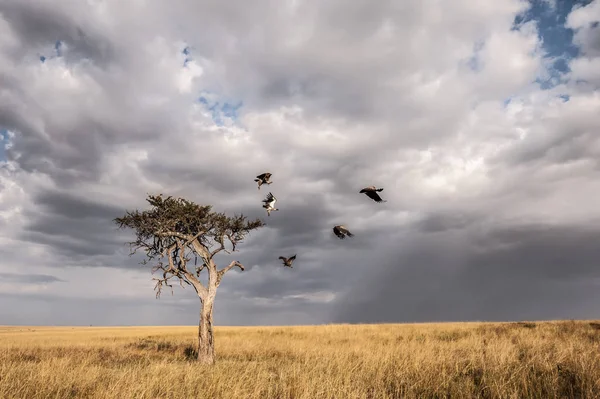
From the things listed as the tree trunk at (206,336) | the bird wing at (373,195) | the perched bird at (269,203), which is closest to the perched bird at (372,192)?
the bird wing at (373,195)

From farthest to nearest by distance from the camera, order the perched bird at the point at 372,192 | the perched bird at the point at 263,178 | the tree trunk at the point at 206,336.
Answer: the tree trunk at the point at 206,336 → the perched bird at the point at 263,178 → the perched bird at the point at 372,192

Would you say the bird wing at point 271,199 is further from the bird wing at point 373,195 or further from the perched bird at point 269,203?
the bird wing at point 373,195

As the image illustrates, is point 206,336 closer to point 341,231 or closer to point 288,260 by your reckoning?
point 288,260

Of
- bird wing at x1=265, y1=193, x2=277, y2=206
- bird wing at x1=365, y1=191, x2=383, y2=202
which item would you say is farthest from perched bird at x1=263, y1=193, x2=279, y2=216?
bird wing at x1=365, y1=191, x2=383, y2=202

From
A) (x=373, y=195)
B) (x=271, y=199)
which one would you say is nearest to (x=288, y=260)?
(x=271, y=199)

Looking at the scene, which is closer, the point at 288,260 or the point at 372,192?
the point at 372,192

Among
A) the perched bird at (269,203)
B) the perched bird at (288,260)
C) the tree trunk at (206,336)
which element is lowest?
the tree trunk at (206,336)

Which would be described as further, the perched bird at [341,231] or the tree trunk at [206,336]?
the tree trunk at [206,336]

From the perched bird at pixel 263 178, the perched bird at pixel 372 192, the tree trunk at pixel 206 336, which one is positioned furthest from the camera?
the tree trunk at pixel 206 336

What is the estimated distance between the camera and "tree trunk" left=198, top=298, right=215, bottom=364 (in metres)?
16.8

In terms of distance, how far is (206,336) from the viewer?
17.2 metres

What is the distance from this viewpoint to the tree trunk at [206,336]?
16.8m

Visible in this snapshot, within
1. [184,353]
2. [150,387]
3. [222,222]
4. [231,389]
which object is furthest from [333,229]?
[184,353]

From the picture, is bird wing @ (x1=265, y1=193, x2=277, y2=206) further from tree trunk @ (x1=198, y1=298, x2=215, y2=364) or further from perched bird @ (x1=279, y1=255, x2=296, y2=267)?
tree trunk @ (x1=198, y1=298, x2=215, y2=364)
